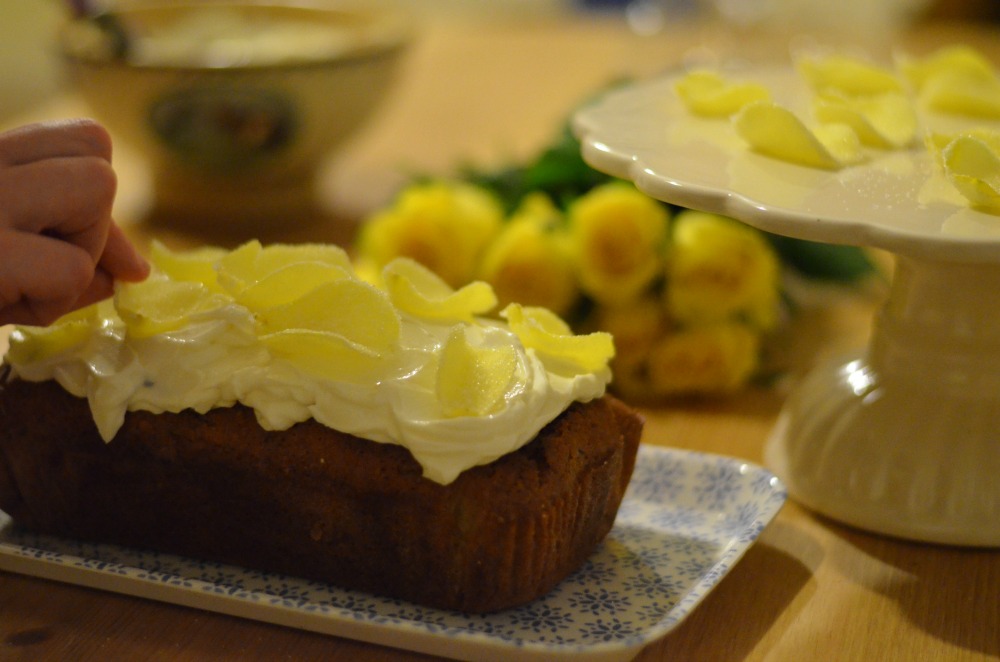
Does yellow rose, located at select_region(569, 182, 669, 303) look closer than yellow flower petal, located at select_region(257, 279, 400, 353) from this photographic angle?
No

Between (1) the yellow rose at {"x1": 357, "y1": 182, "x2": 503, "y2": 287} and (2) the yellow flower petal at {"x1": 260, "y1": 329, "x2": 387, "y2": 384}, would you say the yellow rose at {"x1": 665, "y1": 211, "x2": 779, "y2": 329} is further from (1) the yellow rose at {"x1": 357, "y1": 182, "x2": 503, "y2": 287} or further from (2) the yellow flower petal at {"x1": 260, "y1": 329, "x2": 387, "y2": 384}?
(2) the yellow flower petal at {"x1": 260, "y1": 329, "x2": 387, "y2": 384}

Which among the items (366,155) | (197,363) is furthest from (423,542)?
(366,155)

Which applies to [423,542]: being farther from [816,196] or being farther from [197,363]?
[816,196]

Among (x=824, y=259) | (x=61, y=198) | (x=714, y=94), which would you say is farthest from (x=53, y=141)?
(x=824, y=259)

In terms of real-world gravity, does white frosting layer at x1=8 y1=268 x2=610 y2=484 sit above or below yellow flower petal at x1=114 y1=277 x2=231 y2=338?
below

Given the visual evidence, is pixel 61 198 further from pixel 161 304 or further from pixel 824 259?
pixel 824 259

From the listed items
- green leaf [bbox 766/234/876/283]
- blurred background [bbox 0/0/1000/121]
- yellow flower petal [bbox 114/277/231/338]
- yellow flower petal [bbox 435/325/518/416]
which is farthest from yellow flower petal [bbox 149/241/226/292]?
blurred background [bbox 0/0/1000/121]

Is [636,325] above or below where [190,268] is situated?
below
